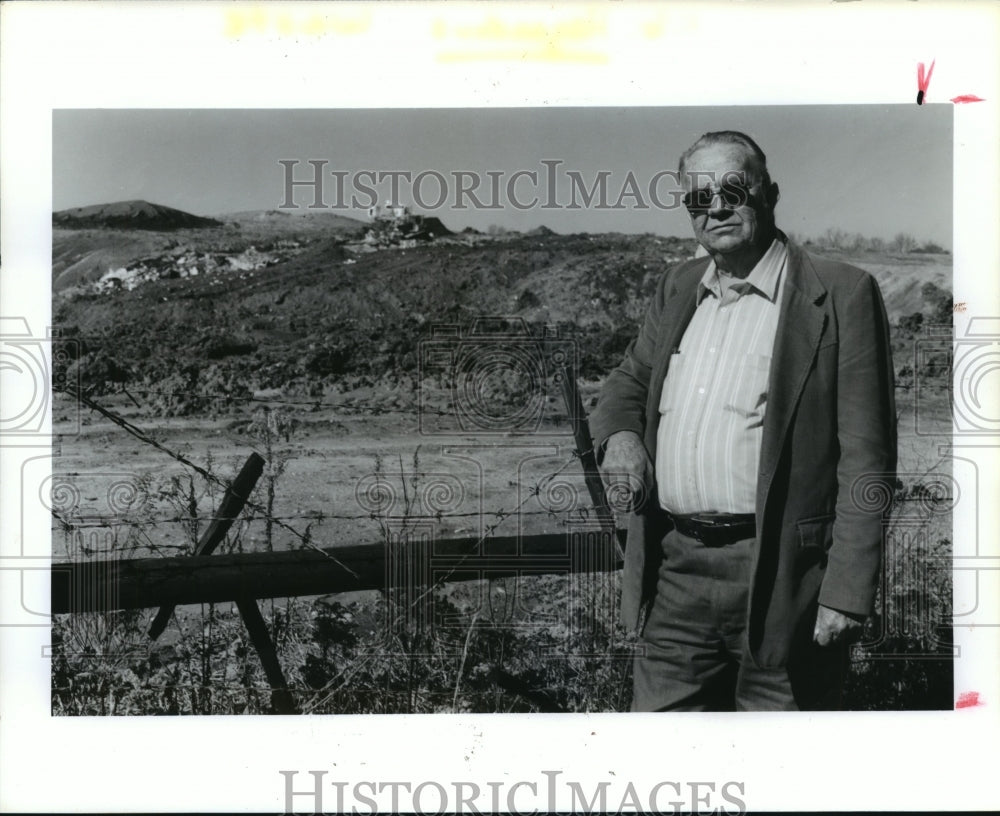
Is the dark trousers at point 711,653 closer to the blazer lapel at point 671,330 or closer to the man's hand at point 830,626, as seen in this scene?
the man's hand at point 830,626

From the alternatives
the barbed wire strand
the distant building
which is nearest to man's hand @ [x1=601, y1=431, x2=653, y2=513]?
the barbed wire strand

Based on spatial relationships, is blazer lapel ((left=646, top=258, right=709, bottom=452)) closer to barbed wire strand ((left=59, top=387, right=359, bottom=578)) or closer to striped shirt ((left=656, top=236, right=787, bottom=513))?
striped shirt ((left=656, top=236, right=787, bottom=513))

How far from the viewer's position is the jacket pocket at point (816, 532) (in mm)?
4023

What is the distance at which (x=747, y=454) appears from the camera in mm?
4012

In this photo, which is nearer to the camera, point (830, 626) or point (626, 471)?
point (830, 626)

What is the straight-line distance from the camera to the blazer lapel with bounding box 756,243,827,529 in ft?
13.1

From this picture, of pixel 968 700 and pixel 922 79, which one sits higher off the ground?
pixel 922 79

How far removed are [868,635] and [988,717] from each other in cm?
50

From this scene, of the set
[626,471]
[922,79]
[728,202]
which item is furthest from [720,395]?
[922,79]

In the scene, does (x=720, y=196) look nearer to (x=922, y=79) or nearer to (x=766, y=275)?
(x=766, y=275)

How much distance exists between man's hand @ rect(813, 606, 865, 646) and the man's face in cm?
124

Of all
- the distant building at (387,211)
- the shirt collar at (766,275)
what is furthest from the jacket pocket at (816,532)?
the distant building at (387,211)

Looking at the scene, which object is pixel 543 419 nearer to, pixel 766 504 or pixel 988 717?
pixel 766 504

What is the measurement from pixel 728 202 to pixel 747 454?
0.86 metres
